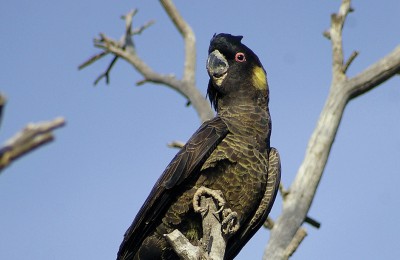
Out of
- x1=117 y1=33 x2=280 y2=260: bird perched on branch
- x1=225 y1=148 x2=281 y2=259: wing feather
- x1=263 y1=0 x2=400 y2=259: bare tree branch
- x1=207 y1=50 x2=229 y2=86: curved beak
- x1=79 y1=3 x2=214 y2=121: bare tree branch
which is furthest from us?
x1=79 y1=3 x2=214 y2=121: bare tree branch

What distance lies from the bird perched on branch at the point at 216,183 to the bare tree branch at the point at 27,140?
3.55 meters

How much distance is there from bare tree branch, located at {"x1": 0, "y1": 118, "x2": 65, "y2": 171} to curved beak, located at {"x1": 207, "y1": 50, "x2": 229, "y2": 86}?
4379 millimetres

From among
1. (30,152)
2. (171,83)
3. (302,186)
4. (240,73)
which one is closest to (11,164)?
(30,152)

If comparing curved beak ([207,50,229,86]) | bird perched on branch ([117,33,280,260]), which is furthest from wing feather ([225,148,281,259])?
curved beak ([207,50,229,86])

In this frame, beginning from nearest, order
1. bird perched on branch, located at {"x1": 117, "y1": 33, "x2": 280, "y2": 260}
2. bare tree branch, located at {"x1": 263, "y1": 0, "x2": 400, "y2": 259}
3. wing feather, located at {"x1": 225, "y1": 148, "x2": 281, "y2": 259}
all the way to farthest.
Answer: bird perched on branch, located at {"x1": 117, "y1": 33, "x2": 280, "y2": 260} < wing feather, located at {"x1": 225, "y1": 148, "x2": 281, "y2": 259} < bare tree branch, located at {"x1": 263, "y1": 0, "x2": 400, "y2": 259}

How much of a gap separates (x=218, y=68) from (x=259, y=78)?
402 mm

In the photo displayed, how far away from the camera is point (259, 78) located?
17.4 ft

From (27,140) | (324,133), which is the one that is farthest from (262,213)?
(27,140)

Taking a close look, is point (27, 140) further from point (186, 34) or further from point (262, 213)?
point (186, 34)

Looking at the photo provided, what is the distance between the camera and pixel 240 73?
520 centimetres

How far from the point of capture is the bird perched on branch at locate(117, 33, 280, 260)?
14.7 ft

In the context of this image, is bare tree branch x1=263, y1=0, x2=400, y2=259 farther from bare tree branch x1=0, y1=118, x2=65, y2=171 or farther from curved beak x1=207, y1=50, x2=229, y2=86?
bare tree branch x1=0, y1=118, x2=65, y2=171

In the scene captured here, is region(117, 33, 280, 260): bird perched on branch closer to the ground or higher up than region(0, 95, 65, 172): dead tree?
higher up

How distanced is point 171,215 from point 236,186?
0.56 m
